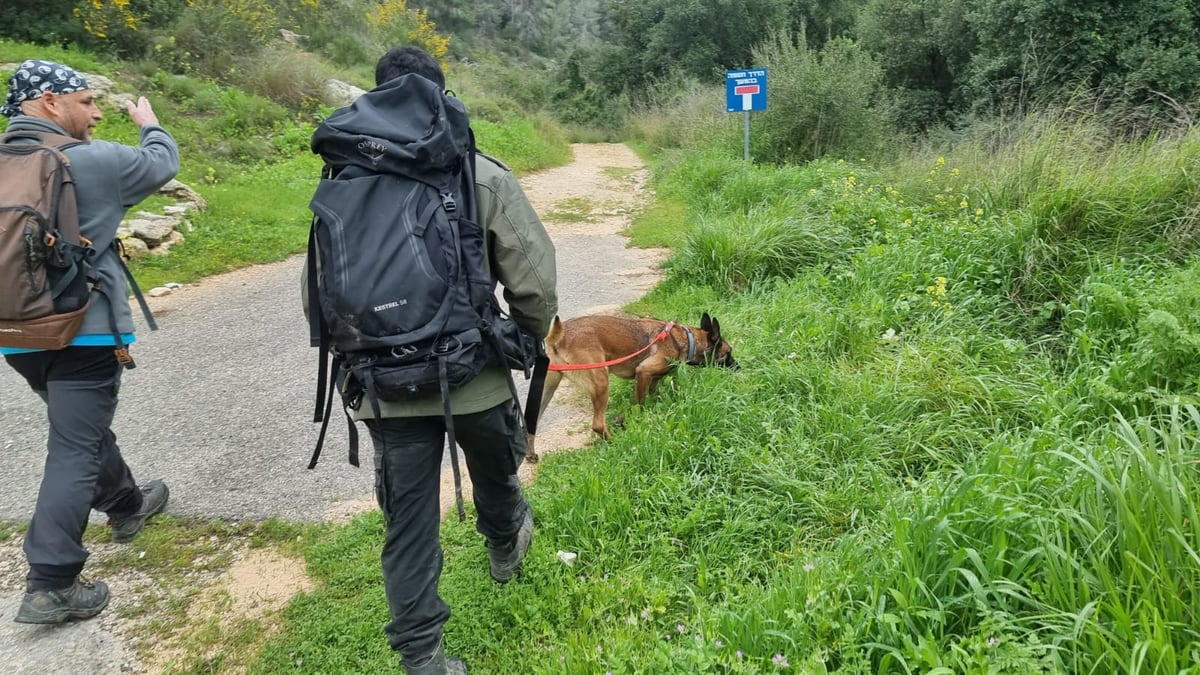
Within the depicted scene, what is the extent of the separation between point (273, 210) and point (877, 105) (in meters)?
10.9

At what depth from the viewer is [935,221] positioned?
6000 mm

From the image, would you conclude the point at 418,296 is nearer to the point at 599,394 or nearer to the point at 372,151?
the point at 372,151

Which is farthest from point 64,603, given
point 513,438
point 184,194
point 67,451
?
point 184,194

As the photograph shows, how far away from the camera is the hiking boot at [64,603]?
2.54 meters

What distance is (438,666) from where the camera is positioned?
87.4 inches

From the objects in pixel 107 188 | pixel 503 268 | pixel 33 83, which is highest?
pixel 33 83

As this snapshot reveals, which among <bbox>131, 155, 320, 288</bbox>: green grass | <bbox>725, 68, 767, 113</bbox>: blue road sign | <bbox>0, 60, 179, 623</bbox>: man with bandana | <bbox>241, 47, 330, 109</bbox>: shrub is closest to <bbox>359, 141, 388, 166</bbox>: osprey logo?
<bbox>0, 60, 179, 623</bbox>: man with bandana

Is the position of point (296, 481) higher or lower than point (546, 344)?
lower

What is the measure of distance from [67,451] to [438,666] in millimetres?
1764

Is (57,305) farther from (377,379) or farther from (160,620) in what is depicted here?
(377,379)

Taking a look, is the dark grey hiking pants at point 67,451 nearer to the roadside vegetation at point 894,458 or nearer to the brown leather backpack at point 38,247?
the brown leather backpack at point 38,247

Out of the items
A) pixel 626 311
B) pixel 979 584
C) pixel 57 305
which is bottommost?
pixel 626 311

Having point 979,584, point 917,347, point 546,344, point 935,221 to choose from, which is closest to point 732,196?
point 935,221

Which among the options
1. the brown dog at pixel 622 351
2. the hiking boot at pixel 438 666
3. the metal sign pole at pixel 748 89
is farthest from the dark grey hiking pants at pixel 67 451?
the metal sign pole at pixel 748 89
